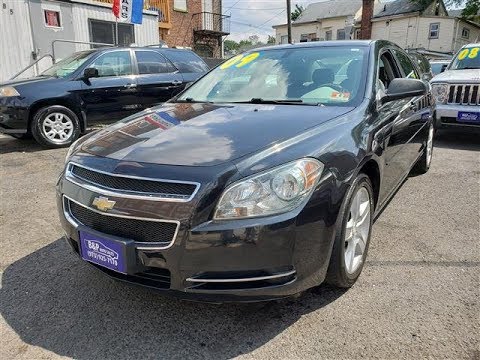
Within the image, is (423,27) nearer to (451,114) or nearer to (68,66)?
(451,114)

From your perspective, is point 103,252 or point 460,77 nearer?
point 103,252

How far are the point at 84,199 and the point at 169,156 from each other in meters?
0.54

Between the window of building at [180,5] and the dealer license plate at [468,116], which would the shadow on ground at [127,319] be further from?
the window of building at [180,5]

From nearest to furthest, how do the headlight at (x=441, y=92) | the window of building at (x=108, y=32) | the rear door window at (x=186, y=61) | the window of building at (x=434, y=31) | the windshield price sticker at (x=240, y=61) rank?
1. the windshield price sticker at (x=240, y=61)
2. the headlight at (x=441, y=92)
3. the rear door window at (x=186, y=61)
4. the window of building at (x=108, y=32)
5. the window of building at (x=434, y=31)

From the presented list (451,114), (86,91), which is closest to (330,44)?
(451,114)

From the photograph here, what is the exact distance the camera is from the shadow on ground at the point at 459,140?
7223 millimetres

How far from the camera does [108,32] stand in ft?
49.3

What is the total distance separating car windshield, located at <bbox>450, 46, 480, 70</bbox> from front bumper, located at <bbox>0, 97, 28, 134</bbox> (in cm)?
768

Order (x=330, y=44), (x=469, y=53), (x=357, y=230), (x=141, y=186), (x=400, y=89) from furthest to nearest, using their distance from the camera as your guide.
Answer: (x=469, y=53) < (x=330, y=44) < (x=400, y=89) < (x=357, y=230) < (x=141, y=186)

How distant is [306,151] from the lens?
230 cm

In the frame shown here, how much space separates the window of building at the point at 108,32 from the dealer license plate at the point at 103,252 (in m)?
13.7

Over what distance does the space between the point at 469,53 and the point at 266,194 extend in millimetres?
7772

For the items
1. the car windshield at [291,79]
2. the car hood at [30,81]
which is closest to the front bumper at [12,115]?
the car hood at [30,81]

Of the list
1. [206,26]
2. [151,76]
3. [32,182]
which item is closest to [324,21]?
[206,26]
